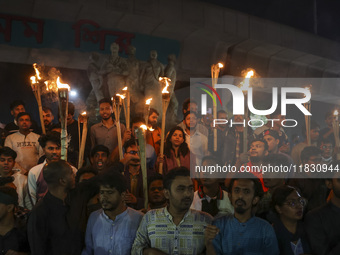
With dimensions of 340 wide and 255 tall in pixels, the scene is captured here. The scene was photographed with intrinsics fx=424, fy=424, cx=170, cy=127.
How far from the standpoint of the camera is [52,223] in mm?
3072

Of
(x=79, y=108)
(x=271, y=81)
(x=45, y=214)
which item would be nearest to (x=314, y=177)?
(x=45, y=214)

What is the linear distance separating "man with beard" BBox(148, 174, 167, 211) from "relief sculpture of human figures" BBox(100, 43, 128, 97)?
331 cm

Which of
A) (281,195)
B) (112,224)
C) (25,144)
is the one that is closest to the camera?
(112,224)

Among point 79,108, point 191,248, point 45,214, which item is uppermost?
point 79,108

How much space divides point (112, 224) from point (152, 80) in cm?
463

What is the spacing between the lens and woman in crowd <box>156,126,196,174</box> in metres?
4.64

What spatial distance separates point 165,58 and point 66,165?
5225mm

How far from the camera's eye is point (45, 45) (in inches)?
293

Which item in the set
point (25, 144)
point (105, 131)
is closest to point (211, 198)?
point (105, 131)

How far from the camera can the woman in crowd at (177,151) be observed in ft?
15.2

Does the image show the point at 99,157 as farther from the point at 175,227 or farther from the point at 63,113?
the point at 175,227

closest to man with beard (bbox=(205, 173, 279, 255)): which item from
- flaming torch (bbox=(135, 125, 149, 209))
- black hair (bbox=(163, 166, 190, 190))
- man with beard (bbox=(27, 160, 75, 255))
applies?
black hair (bbox=(163, 166, 190, 190))

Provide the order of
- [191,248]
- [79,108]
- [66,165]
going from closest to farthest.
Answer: [191,248], [66,165], [79,108]

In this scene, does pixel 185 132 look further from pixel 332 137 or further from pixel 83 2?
pixel 83 2
